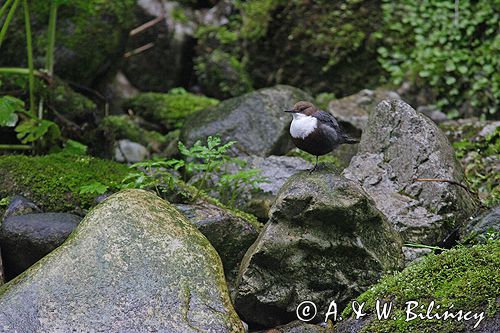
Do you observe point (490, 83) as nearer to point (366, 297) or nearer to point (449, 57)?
point (449, 57)

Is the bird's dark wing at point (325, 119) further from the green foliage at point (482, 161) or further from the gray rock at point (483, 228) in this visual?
the green foliage at point (482, 161)

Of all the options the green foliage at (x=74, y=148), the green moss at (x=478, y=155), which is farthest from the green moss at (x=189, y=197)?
the green moss at (x=478, y=155)

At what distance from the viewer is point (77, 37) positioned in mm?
7969

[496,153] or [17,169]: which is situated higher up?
[17,169]

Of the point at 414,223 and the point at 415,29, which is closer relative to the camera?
the point at 414,223

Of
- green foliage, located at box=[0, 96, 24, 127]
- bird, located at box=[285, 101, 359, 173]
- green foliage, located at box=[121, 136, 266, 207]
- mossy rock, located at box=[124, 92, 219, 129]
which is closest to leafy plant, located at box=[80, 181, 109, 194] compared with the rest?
green foliage, located at box=[121, 136, 266, 207]

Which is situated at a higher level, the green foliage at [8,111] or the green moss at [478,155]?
the green foliage at [8,111]

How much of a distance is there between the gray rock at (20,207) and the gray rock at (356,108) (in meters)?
3.83

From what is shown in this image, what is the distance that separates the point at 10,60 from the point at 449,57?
214 inches


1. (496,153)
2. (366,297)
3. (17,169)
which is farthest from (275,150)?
(366,297)

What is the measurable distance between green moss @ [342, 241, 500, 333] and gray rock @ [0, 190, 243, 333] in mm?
889

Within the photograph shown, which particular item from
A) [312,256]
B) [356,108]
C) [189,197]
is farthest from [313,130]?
[356,108]

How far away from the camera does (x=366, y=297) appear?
167 inches

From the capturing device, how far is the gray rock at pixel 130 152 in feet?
25.6
